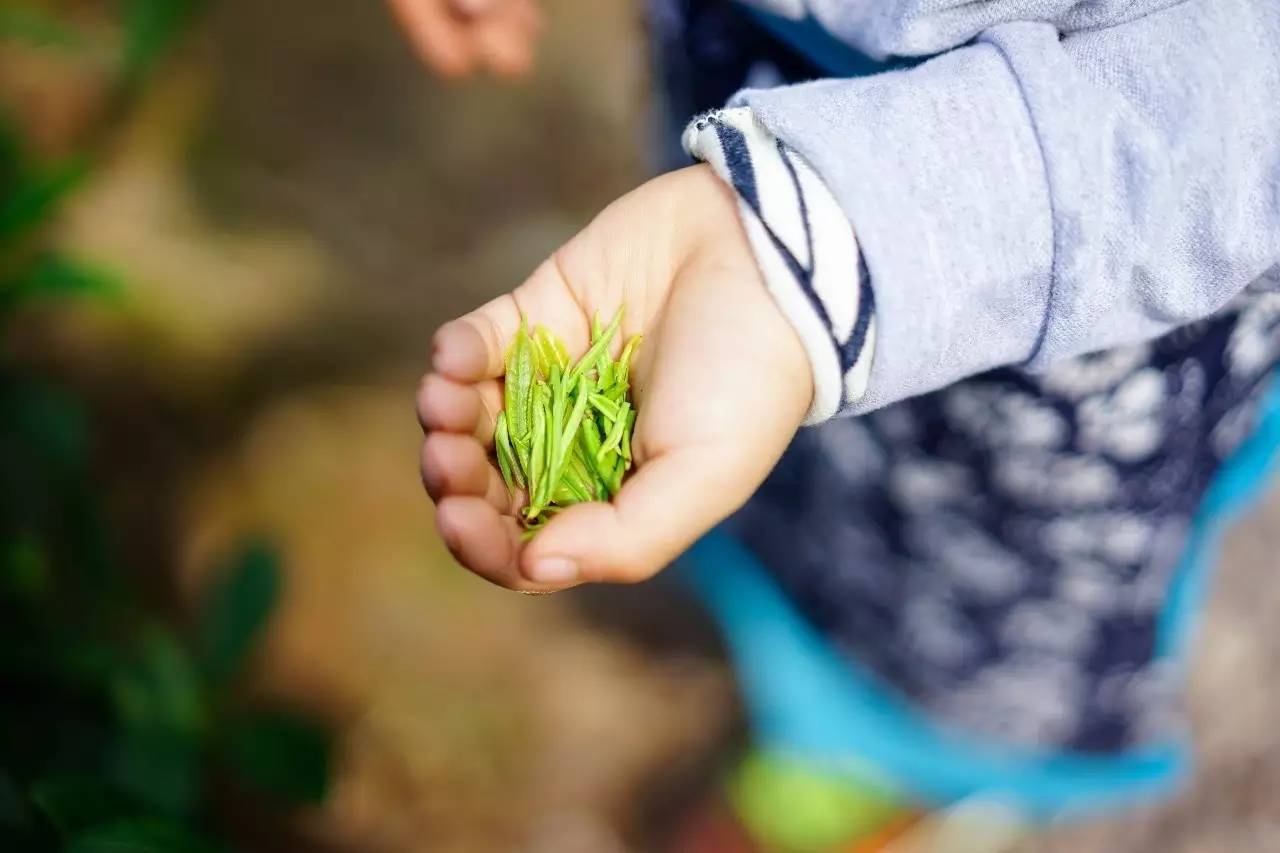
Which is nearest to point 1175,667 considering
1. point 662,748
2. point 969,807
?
point 969,807

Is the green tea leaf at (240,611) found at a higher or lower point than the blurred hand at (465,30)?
lower

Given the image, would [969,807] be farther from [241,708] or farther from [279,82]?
[279,82]

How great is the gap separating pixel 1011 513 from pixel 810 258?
1.18 ft

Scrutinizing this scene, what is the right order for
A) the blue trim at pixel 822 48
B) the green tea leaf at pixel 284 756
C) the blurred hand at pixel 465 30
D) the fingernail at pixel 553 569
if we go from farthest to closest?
the green tea leaf at pixel 284 756
the blurred hand at pixel 465 30
the blue trim at pixel 822 48
the fingernail at pixel 553 569

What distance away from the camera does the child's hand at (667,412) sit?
457mm

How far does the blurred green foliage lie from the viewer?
1061 mm

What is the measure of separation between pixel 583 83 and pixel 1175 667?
103 centimetres

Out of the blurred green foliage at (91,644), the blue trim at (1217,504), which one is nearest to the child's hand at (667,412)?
the blue trim at (1217,504)

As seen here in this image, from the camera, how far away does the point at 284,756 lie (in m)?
1.12

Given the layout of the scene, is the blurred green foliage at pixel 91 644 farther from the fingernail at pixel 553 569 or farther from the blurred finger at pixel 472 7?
the fingernail at pixel 553 569

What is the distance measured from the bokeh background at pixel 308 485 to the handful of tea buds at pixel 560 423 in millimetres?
502

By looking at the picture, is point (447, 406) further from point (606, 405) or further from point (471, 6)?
point (471, 6)

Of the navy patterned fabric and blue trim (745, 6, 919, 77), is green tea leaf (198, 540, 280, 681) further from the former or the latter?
blue trim (745, 6, 919, 77)

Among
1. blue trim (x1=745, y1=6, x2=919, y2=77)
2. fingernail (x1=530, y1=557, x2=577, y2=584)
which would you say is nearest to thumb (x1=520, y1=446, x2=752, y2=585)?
fingernail (x1=530, y1=557, x2=577, y2=584)
